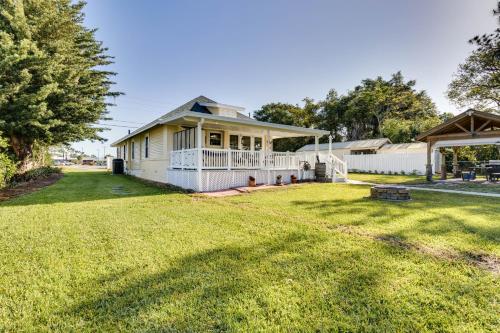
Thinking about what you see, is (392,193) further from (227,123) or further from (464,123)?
(464,123)

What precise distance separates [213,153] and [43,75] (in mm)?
8683

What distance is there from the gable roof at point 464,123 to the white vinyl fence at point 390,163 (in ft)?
19.9

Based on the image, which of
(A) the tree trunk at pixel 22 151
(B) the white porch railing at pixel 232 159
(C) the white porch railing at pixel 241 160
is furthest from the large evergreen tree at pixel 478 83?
(A) the tree trunk at pixel 22 151

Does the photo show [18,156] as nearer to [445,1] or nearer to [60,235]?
[60,235]

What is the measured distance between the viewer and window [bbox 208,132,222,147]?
43.4ft

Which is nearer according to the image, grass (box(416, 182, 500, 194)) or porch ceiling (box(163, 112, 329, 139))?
porch ceiling (box(163, 112, 329, 139))

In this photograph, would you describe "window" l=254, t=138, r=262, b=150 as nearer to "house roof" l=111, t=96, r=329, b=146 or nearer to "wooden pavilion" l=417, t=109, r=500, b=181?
"house roof" l=111, t=96, r=329, b=146

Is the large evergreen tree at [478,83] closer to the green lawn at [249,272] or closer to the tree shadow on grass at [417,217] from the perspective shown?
the tree shadow on grass at [417,217]

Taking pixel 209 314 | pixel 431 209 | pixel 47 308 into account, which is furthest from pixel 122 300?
pixel 431 209

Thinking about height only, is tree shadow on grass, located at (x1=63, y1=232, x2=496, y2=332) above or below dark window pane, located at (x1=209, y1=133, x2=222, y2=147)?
below

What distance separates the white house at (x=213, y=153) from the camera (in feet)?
33.0

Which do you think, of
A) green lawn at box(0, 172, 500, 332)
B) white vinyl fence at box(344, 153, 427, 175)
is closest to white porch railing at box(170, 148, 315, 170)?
green lawn at box(0, 172, 500, 332)

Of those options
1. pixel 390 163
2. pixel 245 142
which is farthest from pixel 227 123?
pixel 390 163

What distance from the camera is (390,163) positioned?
22.2 m
